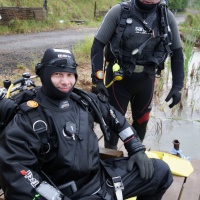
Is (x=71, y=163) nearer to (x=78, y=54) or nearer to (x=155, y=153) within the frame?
(x=155, y=153)

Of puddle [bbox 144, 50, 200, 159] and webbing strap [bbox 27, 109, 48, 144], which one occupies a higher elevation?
webbing strap [bbox 27, 109, 48, 144]

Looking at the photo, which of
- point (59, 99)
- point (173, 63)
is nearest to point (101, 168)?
point (59, 99)

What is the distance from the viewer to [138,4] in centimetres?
277

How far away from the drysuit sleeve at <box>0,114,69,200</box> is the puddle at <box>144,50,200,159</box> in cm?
263

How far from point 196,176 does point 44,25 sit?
11.4 metres

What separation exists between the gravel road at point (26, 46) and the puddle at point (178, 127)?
3.05 m

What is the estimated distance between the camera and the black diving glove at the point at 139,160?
7.06 feet

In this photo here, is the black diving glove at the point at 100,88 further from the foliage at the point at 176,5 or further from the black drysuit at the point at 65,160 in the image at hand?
the foliage at the point at 176,5

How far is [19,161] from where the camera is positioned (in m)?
1.78

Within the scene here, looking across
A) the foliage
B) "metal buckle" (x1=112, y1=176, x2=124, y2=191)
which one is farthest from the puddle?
the foliage

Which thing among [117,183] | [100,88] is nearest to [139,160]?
[117,183]

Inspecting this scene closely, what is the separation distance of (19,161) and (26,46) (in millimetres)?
7738

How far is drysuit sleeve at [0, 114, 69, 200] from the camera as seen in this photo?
1758 millimetres

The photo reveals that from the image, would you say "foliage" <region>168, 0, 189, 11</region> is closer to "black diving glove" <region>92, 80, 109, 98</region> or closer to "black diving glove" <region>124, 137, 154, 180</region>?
"black diving glove" <region>92, 80, 109, 98</region>
